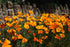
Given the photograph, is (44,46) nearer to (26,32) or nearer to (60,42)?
(60,42)

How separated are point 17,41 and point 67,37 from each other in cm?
87

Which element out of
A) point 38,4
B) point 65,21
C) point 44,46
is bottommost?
point 44,46

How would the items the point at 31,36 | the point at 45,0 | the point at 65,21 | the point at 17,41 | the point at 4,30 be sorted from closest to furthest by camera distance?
the point at 17,41 < the point at 31,36 < the point at 4,30 < the point at 65,21 < the point at 45,0

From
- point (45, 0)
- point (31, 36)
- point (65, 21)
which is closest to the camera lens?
point (31, 36)

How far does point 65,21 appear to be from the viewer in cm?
265

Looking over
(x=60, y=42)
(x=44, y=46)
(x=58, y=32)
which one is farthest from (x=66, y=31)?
(x=44, y=46)

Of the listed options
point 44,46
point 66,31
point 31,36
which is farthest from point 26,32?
point 66,31

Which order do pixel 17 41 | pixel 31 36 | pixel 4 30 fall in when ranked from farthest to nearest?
1. pixel 4 30
2. pixel 31 36
3. pixel 17 41

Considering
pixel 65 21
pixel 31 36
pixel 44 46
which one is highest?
pixel 65 21

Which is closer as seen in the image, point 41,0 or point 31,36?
point 31,36

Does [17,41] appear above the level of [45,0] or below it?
below

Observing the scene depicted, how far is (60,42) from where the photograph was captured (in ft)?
6.75

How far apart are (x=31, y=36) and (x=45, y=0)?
3.07 m

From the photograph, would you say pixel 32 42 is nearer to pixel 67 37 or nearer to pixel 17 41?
pixel 17 41
